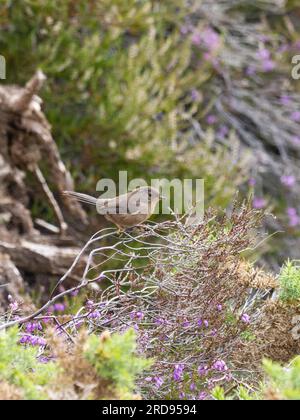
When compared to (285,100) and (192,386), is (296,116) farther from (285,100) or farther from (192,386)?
(192,386)

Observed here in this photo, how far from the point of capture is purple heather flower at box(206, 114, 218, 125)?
9.23 m

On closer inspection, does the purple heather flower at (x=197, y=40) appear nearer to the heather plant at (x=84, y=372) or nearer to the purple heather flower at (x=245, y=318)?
the purple heather flower at (x=245, y=318)

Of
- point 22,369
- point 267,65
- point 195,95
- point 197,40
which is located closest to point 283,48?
→ point 267,65

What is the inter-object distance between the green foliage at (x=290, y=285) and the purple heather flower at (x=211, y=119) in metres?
5.83

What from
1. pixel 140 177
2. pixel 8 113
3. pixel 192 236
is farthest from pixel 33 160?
pixel 192 236

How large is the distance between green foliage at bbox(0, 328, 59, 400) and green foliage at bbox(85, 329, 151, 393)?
157 mm

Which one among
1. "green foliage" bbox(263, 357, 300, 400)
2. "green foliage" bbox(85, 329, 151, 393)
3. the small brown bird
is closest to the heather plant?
"green foliage" bbox(85, 329, 151, 393)

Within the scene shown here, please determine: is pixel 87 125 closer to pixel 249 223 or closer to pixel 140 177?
pixel 140 177

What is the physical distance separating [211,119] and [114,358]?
707 cm

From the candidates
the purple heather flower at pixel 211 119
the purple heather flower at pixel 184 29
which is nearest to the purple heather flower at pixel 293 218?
the purple heather flower at pixel 211 119

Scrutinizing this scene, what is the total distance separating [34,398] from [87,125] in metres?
5.31

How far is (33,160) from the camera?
5.97 metres

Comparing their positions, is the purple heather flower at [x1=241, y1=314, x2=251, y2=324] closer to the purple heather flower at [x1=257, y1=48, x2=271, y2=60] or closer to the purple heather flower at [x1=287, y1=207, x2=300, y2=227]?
the purple heather flower at [x1=287, y1=207, x2=300, y2=227]

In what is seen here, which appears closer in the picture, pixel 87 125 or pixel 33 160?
pixel 33 160
